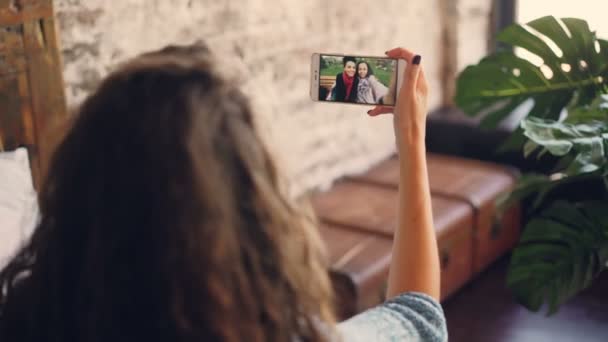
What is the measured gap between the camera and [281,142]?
889 mm

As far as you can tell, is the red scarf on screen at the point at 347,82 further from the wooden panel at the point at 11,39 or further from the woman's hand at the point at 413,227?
the wooden panel at the point at 11,39

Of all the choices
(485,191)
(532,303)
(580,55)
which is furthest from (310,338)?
(485,191)

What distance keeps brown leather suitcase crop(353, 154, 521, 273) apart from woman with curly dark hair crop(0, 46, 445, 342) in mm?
2225

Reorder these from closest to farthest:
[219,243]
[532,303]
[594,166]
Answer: [219,243] < [594,166] < [532,303]

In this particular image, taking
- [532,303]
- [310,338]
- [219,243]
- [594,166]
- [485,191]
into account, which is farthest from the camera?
[485,191]

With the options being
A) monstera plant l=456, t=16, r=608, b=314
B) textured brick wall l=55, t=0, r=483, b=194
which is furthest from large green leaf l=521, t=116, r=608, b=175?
textured brick wall l=55, t=0, r=483, b=194

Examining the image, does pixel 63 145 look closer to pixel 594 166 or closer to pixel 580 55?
pixel 594 166

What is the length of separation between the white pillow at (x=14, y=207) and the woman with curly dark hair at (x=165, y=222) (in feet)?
2.27

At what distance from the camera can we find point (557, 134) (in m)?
1.76

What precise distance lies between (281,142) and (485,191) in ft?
7.61

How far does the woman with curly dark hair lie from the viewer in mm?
784

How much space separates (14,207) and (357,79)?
29.4 inches

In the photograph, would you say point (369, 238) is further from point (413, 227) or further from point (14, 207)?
point (413, 227)

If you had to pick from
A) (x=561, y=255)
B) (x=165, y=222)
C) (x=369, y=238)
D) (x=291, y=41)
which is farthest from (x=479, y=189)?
(x=165, y=222)
